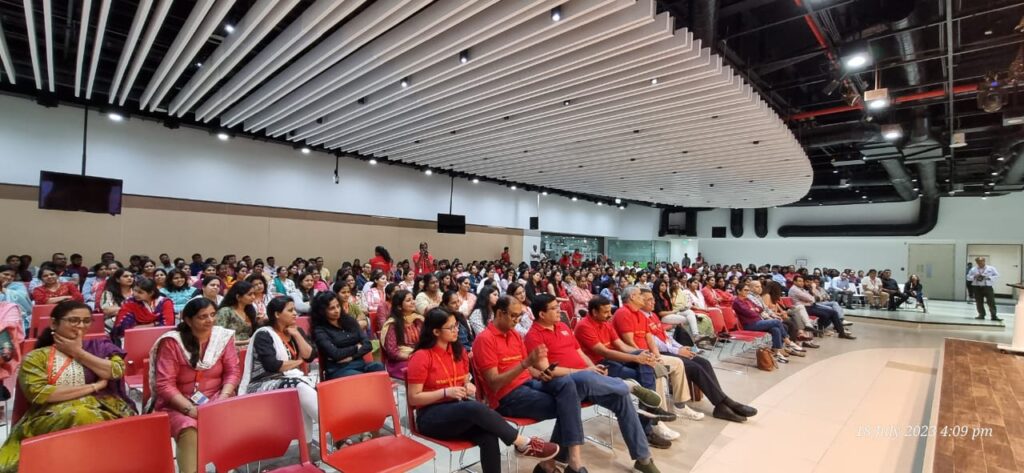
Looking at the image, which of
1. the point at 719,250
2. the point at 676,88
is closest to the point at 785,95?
the point at 676,88

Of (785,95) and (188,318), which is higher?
(785,95)

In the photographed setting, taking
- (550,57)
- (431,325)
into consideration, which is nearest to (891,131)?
(550,57)

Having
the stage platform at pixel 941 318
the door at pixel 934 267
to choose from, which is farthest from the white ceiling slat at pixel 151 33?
the door at pixel 934 267

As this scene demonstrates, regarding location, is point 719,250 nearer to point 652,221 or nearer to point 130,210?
point 652,221

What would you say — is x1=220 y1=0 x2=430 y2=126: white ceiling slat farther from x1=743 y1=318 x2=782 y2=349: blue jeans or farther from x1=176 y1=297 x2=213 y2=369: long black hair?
x1=743 y1=318 x2=782 y2=349: blue jeans

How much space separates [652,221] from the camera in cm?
A: 2197

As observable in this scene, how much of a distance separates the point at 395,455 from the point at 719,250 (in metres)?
22.2

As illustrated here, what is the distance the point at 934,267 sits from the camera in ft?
55.2

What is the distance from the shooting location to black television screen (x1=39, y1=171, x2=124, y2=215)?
7.64m

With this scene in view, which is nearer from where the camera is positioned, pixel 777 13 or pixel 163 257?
pixel 777 13

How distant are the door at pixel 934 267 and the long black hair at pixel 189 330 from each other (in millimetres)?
21254

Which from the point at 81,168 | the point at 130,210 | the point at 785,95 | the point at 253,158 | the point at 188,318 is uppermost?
the point at 785,95

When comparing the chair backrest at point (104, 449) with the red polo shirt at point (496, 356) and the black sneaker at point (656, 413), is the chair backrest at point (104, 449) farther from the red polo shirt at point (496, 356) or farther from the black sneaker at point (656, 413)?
the black sneaker at point (656, 413)

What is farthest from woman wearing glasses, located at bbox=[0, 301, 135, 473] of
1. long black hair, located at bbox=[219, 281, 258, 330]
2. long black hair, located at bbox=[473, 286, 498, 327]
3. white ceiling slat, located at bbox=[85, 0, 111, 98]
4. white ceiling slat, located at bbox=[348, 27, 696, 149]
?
white ceiling slat, located at bbox=[348, 27, 696, 149]
